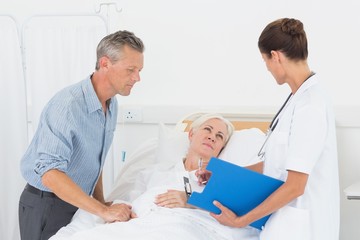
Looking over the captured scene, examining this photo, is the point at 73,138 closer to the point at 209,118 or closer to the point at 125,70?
the point at 125,70

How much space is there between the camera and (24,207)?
252 centimetres

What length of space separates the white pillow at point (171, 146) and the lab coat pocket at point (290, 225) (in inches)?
34.7

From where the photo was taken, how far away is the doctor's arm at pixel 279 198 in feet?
6.73

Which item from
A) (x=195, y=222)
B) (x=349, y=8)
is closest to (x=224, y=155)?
(x=195, y=222)

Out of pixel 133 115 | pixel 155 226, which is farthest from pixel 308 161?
pixel 133 115

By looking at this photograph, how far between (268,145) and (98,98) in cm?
70

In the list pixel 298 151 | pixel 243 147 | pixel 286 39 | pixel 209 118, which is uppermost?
pixel 286 39

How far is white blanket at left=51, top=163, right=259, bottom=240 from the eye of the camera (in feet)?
7.25

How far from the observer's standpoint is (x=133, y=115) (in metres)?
3.77

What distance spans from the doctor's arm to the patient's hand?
12.4 inches

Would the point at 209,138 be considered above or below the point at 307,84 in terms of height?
below

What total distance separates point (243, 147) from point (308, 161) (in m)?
0.90

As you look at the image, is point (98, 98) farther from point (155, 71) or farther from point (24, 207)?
point (155, 71)

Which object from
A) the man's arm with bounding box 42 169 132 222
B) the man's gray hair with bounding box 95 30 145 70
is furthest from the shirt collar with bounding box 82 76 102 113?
the man's arm with bounding box 42 169 132 222
